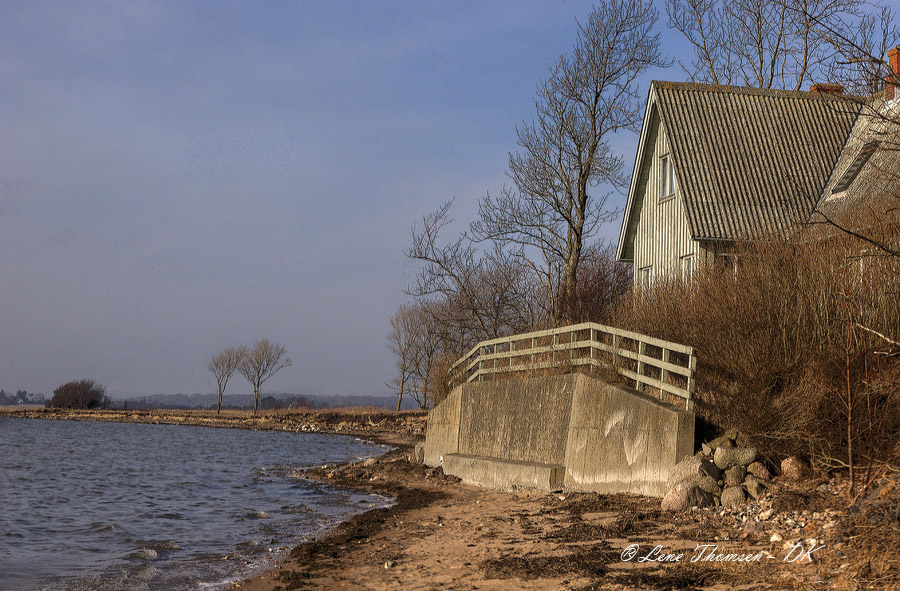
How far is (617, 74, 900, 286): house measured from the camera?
2136 cm

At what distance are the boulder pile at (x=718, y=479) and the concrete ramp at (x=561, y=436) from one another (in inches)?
20.7

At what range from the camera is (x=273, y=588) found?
389 inches

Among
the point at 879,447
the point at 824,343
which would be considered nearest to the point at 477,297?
the point at 824,343

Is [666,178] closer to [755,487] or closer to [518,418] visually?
[518,418]

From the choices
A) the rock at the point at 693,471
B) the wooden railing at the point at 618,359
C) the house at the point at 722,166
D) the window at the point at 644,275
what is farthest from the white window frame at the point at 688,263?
the rock at the point at 693,471

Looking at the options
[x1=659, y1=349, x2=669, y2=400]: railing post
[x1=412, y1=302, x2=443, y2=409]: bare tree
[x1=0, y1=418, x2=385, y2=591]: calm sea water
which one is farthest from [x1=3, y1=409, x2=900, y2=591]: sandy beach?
[x1=412, y1=302, x2=443, y2=409]: bare tree

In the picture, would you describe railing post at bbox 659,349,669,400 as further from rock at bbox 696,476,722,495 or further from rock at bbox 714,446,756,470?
rock at bbox 696,476,722,495

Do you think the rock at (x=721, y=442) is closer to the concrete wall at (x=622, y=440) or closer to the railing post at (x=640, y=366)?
the concrete wall at (x=622, y=440)

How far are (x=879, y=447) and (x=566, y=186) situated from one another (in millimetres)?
20281

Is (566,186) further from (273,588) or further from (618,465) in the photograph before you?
(273,588)

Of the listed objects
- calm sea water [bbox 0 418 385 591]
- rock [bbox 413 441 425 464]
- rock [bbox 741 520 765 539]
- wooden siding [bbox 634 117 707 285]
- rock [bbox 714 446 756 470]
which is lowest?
calm sea water [bbox 0 418 385 591]

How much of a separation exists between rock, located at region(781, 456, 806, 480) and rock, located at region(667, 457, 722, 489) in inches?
33.9

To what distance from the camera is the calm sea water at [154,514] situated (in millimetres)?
11781

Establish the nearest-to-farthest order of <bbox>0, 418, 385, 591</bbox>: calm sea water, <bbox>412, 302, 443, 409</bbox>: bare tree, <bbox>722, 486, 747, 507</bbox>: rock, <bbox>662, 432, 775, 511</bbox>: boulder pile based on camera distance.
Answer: <bbox>722, 486, 747, 507</bbox>: rock
<bbox>662, 432, 775, 511</bbox>: boulder pile
<bbox>0, 418, 385, 591</bbox>: calm sea water
<bbox>412, 302, 443, 409</bbox>: bare tree
